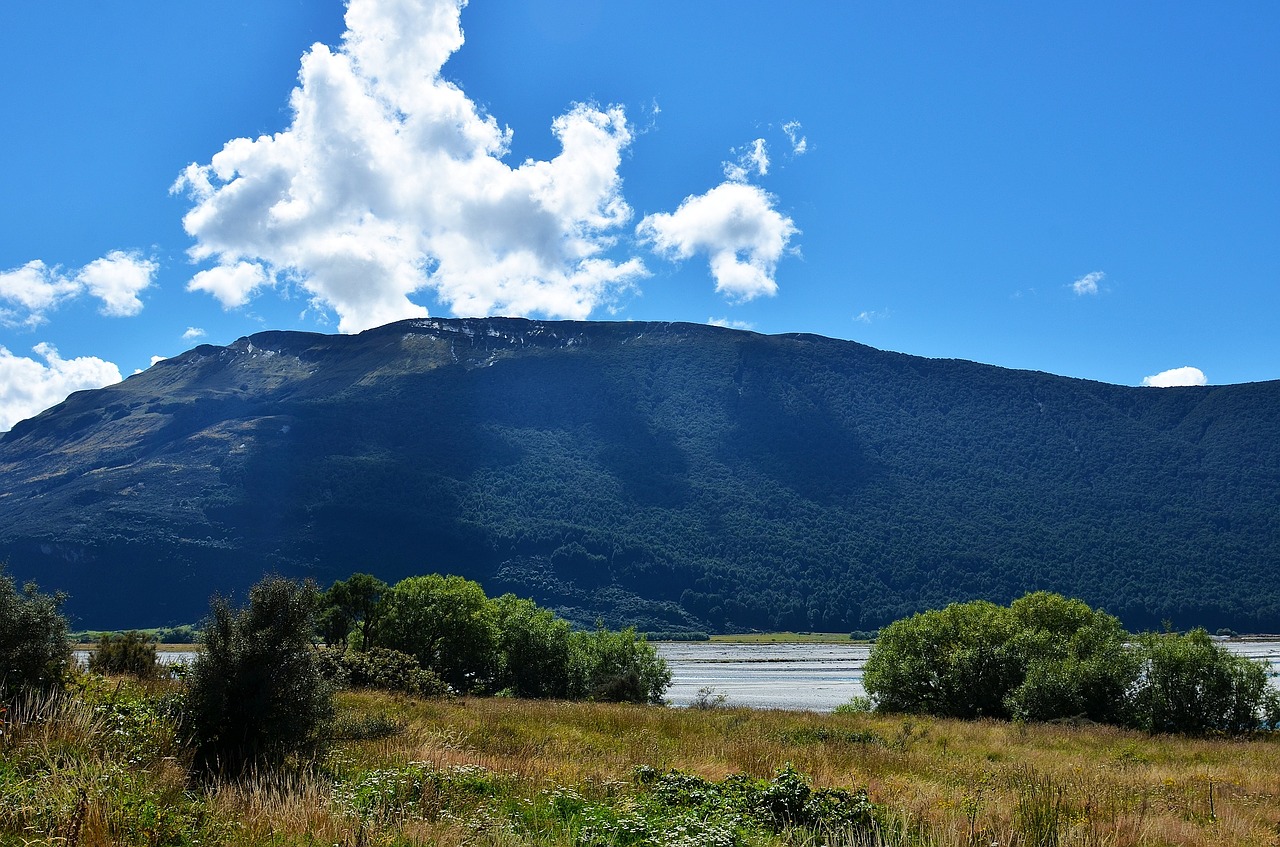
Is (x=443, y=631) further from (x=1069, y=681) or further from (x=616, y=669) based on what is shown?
(x=1069, y=681)

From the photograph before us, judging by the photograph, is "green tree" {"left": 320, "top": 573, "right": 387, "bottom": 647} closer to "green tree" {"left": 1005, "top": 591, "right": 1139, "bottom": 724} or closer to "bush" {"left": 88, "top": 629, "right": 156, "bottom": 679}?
"bush" {"left": 88, "top": 629, "right": 156, "bottom": 679}

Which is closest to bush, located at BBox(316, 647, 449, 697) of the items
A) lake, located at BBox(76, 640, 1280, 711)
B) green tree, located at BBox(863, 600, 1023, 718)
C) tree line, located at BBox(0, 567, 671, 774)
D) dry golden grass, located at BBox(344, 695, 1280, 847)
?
tree line, located at BBox(0, 567, 671, 774)

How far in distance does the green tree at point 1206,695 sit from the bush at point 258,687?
104 feet

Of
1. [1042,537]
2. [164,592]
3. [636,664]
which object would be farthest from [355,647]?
[1042,537]

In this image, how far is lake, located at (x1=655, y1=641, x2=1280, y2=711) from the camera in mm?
63031

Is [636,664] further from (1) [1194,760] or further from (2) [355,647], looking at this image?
(1) [1194,760]

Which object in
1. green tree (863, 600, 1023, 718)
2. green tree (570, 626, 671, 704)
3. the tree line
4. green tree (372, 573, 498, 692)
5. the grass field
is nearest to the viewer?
the grass field

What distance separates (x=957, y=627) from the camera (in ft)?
134

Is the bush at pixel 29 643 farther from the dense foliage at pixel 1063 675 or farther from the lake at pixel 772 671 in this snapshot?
the dense foliage at pixel 1063 675

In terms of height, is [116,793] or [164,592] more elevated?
[116,793]

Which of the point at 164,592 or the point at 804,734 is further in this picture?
the point at 164,592

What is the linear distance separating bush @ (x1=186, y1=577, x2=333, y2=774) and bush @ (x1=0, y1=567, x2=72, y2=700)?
2.38 meters

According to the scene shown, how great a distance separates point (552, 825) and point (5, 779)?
192 inches

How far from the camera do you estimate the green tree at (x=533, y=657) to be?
4191 centimetres
